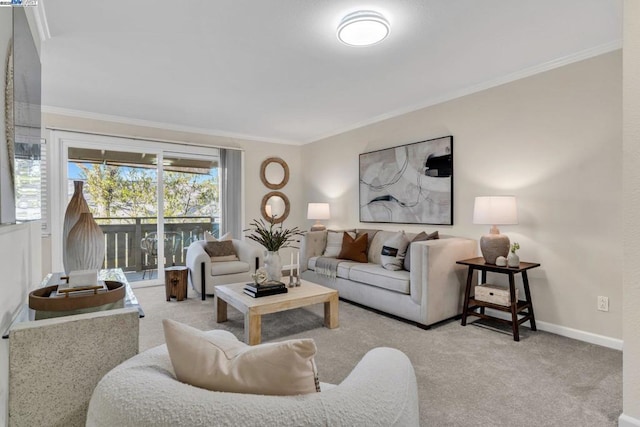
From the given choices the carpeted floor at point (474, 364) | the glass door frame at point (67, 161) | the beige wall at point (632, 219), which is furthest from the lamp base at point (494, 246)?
the glass door frame at point (67, 161)

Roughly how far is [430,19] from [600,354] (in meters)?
2.81

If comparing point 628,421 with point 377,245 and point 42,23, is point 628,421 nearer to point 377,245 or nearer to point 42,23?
point 377,245

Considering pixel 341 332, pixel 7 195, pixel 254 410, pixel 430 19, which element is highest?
pixel 430 19

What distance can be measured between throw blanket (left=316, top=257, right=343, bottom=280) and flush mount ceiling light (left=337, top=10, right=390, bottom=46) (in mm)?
2520

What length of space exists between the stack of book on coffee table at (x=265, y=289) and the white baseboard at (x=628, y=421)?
89.6 inches

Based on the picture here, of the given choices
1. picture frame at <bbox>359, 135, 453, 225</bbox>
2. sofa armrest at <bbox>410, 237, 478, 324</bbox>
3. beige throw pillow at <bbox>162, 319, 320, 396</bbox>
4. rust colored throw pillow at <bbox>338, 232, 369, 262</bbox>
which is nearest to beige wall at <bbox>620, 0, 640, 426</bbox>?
sofa armrest at <bbox>410, 237, 478, 324</bbox>

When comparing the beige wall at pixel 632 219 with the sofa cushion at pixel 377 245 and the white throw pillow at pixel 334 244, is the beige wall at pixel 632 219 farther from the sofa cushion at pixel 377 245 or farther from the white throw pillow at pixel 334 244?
the white throw pillow at pixel 334 244

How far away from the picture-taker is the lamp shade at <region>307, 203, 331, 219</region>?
5.25 m

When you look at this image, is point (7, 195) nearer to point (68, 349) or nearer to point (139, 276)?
point (68, 349)

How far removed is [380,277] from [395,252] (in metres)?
0.34

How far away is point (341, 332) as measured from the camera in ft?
9.73

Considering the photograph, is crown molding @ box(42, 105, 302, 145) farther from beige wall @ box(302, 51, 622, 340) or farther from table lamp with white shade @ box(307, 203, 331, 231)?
beige wall @ box(302, 51, 622, 340)

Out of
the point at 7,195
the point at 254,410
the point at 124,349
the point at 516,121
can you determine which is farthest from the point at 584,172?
the point at 7,195

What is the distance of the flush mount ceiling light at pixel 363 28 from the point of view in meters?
2.18
